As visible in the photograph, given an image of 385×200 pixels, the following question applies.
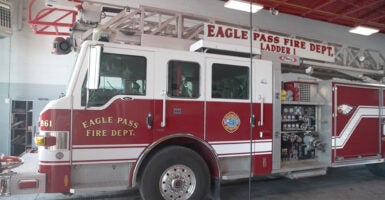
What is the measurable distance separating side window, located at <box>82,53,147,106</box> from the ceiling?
22.9ft

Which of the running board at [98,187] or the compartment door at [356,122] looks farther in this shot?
the compartment door at [356,122]

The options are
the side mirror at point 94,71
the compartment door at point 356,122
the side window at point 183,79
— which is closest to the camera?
the side mirror at point 94,71

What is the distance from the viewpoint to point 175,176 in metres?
4.28

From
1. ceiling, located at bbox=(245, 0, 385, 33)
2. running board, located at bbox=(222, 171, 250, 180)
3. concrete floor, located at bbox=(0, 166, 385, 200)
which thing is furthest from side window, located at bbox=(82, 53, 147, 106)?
ceiling, located at bbox=(245, 0, 385, 33)

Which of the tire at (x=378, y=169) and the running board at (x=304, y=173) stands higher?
the running board at (x=304, y=173)

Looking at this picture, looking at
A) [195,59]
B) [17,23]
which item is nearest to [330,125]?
[195,59]

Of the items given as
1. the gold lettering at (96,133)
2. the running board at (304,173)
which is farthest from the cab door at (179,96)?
the running board at (304,173)

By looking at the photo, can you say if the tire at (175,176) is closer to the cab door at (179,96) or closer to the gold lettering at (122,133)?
the cab door at (179,96)

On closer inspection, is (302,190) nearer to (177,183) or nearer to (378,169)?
(378,169)

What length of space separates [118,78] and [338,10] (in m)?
10.1

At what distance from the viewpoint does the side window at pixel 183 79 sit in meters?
4.39

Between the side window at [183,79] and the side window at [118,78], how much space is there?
1.32ft

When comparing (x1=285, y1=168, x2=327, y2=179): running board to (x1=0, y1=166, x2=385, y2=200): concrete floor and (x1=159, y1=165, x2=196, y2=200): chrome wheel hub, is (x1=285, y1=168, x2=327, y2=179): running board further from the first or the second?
(x1=159, y1=165, x2=196, y2=200): chrome wheel hub

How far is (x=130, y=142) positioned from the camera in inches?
161
